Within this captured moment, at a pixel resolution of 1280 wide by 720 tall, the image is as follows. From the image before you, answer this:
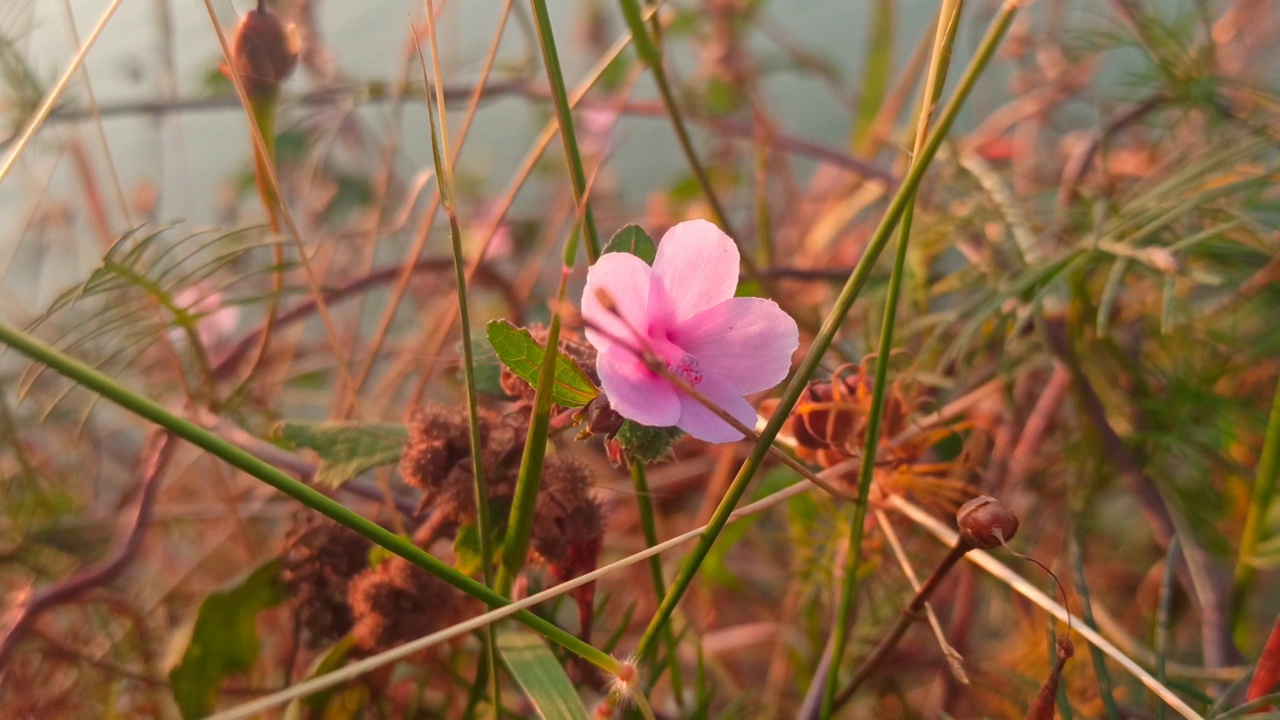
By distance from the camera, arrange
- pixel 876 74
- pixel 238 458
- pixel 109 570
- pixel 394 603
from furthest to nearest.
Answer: pixel 876 74 → pixel 109 570 → pixel 394 603 → pixel 238 458

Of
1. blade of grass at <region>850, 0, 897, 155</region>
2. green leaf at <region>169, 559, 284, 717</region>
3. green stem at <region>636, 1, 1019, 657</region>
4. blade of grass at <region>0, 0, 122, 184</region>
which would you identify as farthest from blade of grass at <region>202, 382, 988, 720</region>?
blade of grass at <region>850, 0, 897, 155</region>

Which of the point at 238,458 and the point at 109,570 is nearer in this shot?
the point at 238,458

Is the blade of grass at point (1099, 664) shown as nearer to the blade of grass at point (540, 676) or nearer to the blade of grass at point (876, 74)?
the blade of grass at point (540, 676)

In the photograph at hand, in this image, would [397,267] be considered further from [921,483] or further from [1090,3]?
[1090,3]

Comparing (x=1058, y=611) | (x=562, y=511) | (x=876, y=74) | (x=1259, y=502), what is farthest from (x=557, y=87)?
(x=876, y=74)

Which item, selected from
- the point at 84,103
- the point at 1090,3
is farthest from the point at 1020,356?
the point at 1090,3

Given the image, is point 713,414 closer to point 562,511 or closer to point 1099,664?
point 562,511
